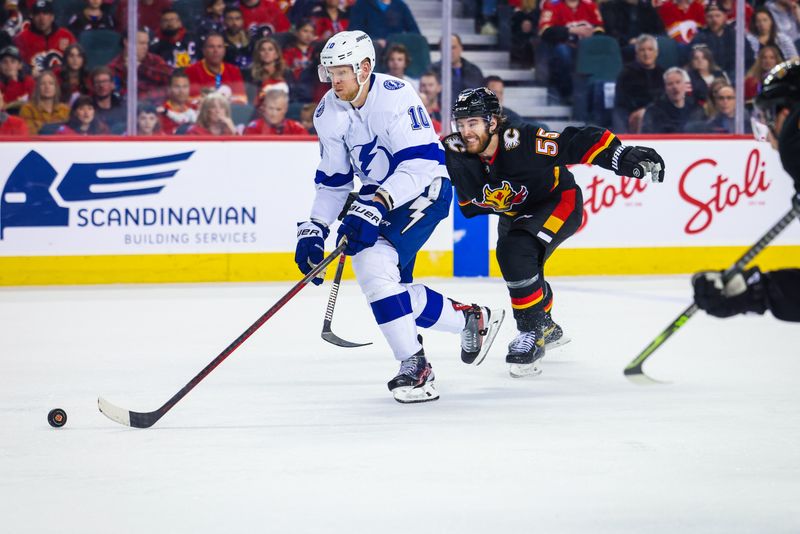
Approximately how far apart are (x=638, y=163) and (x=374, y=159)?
34.2 inches

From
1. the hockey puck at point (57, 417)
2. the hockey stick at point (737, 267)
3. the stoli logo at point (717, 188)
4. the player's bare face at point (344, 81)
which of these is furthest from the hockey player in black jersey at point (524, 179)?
the stoli logo at point (717, 188)

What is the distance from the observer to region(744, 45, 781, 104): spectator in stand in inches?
300

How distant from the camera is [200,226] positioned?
281 inches

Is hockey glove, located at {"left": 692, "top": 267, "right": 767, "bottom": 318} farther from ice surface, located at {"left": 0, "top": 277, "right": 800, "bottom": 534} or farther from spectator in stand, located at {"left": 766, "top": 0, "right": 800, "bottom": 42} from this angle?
spectator in stand, located at {"left": 766, "top": 0, "right": 800, "bottom": 42}

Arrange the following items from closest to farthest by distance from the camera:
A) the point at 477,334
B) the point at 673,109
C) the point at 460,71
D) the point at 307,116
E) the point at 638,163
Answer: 1. the point at 638,163
2. the point at 477,334
3. the point at 307,116
4. the point at 460,71
5. the point at 673,109

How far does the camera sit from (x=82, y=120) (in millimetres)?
6984

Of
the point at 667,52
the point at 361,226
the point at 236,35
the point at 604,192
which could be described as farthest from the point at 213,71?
the point at 361,226

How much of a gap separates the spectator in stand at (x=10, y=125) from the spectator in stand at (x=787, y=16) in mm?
4373

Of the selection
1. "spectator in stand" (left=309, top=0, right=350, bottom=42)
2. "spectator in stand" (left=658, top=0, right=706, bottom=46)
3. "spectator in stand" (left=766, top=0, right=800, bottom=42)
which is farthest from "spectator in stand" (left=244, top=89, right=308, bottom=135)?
"spectator in stand" (left=766, top=0, right=800, bottom=42)

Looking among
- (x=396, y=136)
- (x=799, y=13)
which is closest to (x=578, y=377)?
(x=396, y=136)

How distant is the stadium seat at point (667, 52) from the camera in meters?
7.60

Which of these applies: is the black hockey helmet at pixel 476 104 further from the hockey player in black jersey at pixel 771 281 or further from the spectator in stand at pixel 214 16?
the spectator in stand at pixel 214 16

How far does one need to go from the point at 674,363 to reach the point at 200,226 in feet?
10.6

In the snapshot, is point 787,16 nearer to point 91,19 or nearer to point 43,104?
point 91,19
